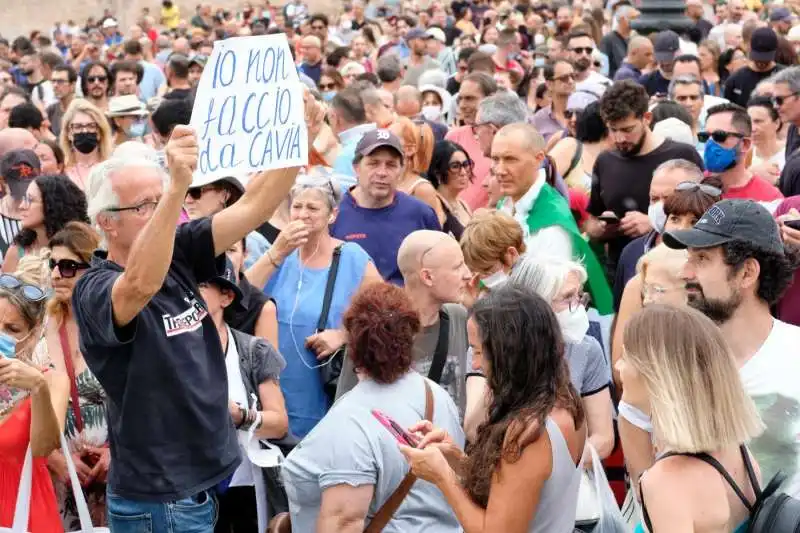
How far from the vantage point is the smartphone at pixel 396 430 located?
3699 mm

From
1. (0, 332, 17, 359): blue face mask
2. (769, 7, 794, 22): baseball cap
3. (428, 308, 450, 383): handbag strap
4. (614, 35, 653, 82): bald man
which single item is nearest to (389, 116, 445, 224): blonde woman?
(428, 308, 450, 383): handbag strap

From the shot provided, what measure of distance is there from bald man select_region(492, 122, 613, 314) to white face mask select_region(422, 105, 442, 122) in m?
4.24

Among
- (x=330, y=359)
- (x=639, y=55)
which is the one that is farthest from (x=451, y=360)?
(x=639, y=55)

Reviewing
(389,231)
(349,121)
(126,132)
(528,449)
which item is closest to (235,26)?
(126,132)

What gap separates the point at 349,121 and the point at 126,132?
2659 millimetres

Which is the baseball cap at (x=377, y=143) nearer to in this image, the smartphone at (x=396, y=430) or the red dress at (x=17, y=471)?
the red dress at (x=17, y=471)

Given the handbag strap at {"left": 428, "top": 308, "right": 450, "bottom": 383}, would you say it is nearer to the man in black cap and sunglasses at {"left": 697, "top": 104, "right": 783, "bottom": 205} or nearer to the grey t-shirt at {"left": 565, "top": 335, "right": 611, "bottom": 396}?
the grey t-shirt at {"left": 565, "top": 335, "right": 611, "bottom": 396}

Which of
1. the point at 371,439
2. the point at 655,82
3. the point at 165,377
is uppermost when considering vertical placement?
the point at 165,377

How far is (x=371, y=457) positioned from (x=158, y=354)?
2.42 ft

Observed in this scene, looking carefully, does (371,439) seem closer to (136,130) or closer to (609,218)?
(609,218)

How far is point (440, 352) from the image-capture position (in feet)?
16.4

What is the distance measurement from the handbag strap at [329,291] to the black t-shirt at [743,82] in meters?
6.80

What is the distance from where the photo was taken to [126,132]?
10.5 meters

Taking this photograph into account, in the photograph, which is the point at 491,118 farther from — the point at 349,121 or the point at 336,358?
the point at 336,358
